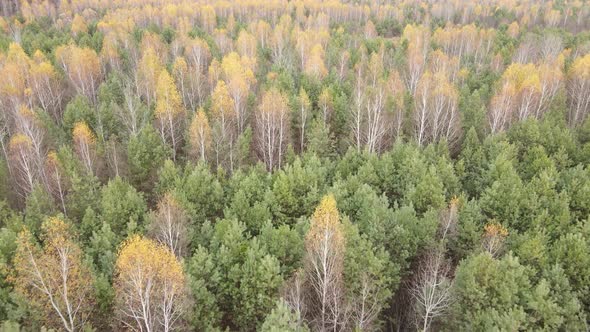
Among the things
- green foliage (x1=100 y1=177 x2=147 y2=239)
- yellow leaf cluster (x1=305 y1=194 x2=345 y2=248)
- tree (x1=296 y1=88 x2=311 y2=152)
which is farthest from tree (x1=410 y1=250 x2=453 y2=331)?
tree (x1=296 y1=88 x2=311 y2=152)

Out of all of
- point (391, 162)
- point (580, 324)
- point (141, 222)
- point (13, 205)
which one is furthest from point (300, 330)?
point (13, 205)

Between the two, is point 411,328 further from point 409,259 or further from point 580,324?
point 580,324

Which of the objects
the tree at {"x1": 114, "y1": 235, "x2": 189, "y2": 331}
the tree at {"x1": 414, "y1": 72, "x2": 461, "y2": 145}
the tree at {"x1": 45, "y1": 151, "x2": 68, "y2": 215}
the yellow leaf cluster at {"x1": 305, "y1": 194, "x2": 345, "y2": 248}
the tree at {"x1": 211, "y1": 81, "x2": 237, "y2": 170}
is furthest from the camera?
the tree at {"x1": 414, "y1": 72, "x2": 461, "y2": 145}

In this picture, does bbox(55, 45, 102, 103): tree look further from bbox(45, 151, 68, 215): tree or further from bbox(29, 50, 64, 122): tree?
bbox(45, 151, 68, 215): tree

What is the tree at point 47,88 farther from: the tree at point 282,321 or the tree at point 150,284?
the tree at point 282,321

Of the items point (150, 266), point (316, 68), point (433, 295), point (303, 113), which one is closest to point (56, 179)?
point (150, 266)

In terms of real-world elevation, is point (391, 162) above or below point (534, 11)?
below

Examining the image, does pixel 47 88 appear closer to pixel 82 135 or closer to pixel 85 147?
pixel 82 135
